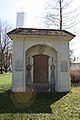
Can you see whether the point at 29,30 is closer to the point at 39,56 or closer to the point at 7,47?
the point at 39,56

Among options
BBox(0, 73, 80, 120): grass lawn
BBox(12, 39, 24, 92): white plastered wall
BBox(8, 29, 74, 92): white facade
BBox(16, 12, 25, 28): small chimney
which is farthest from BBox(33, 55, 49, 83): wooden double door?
BBox(0, 73, 80, 120): grass lawn

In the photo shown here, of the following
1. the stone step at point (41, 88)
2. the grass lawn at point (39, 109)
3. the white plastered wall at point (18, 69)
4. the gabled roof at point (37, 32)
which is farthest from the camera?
the stone step at point (41, 88)

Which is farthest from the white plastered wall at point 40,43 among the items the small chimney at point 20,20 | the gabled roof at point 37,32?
the small chimney at point 20,20

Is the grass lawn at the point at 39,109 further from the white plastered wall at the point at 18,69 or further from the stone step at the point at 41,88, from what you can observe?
the stone step at the point at 41,88

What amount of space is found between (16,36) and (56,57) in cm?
325

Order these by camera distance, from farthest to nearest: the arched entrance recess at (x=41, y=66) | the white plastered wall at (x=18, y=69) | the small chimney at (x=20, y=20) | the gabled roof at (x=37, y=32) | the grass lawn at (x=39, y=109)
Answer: the small chimney at (x=20, y=20) → the arched entrance recess at (x=41, y=66) → the gabled roof at (x=37, y=32) → the white plastered wall at (x=18, y=69) → the grass lawn at (x=39, y=109)

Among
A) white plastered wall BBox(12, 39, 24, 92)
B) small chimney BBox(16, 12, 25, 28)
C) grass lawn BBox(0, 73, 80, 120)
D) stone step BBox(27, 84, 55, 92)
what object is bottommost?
grass lawn BBox(0, 73, 80, 120)

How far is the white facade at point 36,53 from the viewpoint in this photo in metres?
15.5

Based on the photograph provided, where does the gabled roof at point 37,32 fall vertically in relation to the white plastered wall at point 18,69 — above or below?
above

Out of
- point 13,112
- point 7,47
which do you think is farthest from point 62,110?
point 7,47

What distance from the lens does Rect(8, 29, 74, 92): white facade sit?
15500 millimetres

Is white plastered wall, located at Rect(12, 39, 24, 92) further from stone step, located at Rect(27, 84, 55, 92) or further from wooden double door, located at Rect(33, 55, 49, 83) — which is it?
wooden double door, located at Rect(33, 55, 49, 83)

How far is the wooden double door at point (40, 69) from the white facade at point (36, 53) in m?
0.22

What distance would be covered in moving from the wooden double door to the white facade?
22 cm
